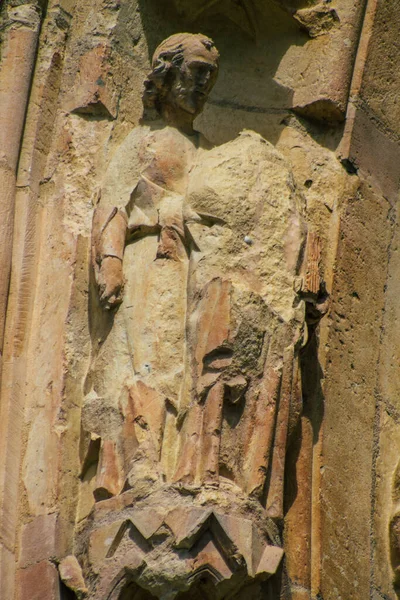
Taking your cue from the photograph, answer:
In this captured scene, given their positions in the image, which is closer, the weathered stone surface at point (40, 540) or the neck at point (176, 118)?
the weathered stone surface at point (40, 540)

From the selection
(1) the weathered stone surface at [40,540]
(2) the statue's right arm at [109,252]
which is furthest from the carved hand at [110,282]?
(1) the weathered stone surface at [40,540]

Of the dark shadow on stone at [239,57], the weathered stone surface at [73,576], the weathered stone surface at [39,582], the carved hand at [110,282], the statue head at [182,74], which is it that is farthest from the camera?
the dark shadow on stone at [239,57]

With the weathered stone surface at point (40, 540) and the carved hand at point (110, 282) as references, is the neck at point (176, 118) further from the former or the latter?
the weathered stone surface at point (40, 540)

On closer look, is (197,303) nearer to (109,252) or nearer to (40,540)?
(109,252)

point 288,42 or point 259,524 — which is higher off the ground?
point 288,42

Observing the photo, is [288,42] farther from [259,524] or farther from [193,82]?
[259,524]

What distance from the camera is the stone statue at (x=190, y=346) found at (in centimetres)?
575

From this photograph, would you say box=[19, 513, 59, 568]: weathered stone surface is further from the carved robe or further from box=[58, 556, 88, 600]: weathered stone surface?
the carved robe

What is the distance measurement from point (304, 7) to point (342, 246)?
1114 millimetres

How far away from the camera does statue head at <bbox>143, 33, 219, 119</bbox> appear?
21.3 ft

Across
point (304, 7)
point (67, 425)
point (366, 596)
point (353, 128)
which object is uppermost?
point (304, 7)

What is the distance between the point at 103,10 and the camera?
6988 millimetres

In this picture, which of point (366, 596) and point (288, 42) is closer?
point (366, 596)

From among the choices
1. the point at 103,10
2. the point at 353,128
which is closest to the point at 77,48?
the point at 103,10
